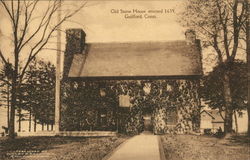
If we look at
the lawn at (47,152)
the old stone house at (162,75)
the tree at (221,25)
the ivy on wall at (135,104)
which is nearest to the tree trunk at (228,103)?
the tree at (221,25)

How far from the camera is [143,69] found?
71.2 feet

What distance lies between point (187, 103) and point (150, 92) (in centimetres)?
226

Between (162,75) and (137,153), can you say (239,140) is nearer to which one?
(137,153)

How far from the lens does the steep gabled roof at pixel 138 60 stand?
2178cm

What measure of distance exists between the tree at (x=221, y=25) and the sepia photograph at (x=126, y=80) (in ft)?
0.14

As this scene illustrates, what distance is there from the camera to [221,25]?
15.8 metres

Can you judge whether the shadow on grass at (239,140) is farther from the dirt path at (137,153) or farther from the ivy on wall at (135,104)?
the ivy on wall at (135,104)

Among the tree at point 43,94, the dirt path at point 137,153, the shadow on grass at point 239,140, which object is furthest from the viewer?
the tree at point 43,94

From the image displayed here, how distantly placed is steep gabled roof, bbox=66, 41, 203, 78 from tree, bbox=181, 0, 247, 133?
17.6ft

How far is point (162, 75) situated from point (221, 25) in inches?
257

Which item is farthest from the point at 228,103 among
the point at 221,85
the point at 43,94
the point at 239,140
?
the point at 43,94

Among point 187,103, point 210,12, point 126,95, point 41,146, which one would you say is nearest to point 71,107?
point 126,95

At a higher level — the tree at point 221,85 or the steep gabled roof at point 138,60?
the steep gabled roof at point 138,60

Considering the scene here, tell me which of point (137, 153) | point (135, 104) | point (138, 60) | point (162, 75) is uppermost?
point (138, 60)
